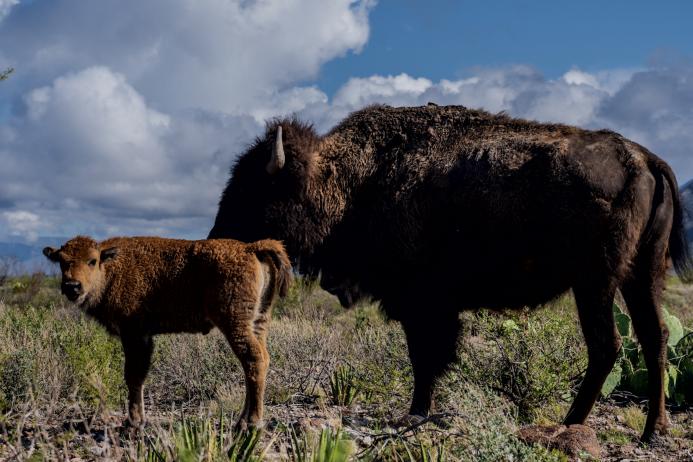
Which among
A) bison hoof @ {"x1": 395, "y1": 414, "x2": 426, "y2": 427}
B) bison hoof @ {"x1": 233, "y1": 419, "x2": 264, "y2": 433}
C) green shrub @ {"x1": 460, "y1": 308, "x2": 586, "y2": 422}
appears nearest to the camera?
bison hoof @ {"x1": 233, "y1": 419, "x2": 264, "y2": 433}

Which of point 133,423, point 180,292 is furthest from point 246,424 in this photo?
point 180,292

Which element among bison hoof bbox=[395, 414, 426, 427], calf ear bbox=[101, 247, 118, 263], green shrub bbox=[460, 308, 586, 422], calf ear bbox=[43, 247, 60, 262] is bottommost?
bison hoof bbox=[395, 414, 426, 427]

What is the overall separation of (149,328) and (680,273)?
15.0 ft

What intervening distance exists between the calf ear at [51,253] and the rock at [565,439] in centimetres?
349

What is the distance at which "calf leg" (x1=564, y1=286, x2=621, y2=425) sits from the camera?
588cm

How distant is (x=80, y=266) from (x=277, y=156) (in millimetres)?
2111

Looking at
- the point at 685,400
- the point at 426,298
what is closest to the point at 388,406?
the point at 426,298

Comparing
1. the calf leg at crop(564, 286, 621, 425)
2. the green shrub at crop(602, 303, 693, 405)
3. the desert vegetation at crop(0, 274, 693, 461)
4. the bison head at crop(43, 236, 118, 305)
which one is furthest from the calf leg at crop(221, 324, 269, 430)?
the green shrub at crop(602, 303, 693, 405)

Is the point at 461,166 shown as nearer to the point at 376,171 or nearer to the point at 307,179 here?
the point at 376,171

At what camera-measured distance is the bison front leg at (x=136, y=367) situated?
17.5ft

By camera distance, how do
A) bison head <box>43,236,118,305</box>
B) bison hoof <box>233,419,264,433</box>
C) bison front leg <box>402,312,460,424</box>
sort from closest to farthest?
bison hoof <box>233,419,264,433</box> < bison head <box>43,236,118,305</box> < bison front leg <box>402,312,460,424</box>

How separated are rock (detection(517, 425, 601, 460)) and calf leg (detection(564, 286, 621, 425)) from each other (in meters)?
0.53

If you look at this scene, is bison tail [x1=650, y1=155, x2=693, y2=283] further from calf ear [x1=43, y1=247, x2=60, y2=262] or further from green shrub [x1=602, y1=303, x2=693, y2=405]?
calf ear [x1=43, y1=247, x2=60, y2=262]

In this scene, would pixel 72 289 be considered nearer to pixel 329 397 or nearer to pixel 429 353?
pixel 429 353
